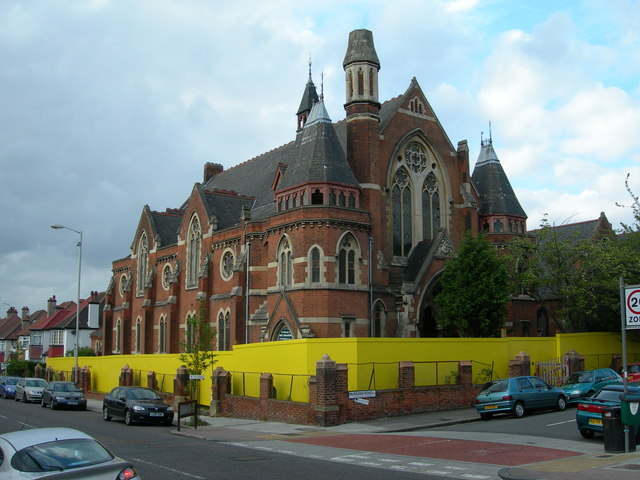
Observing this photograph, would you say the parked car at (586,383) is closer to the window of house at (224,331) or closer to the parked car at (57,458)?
the window of house at (224,331)

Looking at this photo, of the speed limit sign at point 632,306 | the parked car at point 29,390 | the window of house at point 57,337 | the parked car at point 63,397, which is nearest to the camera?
the speed limit sign at point 632,306

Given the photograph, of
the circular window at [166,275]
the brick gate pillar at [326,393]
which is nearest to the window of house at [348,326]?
the brick gate pillar at [326,393]

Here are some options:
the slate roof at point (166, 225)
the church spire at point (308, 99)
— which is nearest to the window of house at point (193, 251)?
the slate roof at point (166, 225)

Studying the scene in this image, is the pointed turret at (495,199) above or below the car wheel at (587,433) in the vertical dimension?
above

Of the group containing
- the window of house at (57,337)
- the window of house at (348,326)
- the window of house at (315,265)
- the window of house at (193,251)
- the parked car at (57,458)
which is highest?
the window of house at (193,251)

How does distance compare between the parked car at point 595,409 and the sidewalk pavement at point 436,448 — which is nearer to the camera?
the sidewalk pavement at point 436,448

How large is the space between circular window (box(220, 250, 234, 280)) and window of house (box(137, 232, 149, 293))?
14163 millimetres

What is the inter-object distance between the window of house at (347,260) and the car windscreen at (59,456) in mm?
25846

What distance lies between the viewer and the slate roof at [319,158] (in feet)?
119

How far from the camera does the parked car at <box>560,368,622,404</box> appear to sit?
1045 inches

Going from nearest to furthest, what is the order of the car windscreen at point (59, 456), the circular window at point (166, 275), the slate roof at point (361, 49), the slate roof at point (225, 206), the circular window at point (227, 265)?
the car windscreen at point (59, 456) → the slate roof at point (361, 49) → the circular window at point (227, 265) → the slate roof at point (225, 206) → the circular window at point (166, 275)

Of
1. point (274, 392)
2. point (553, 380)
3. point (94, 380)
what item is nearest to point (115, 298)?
point (94, 380)

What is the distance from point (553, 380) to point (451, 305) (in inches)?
276

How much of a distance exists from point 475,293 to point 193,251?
2084 centimetres
